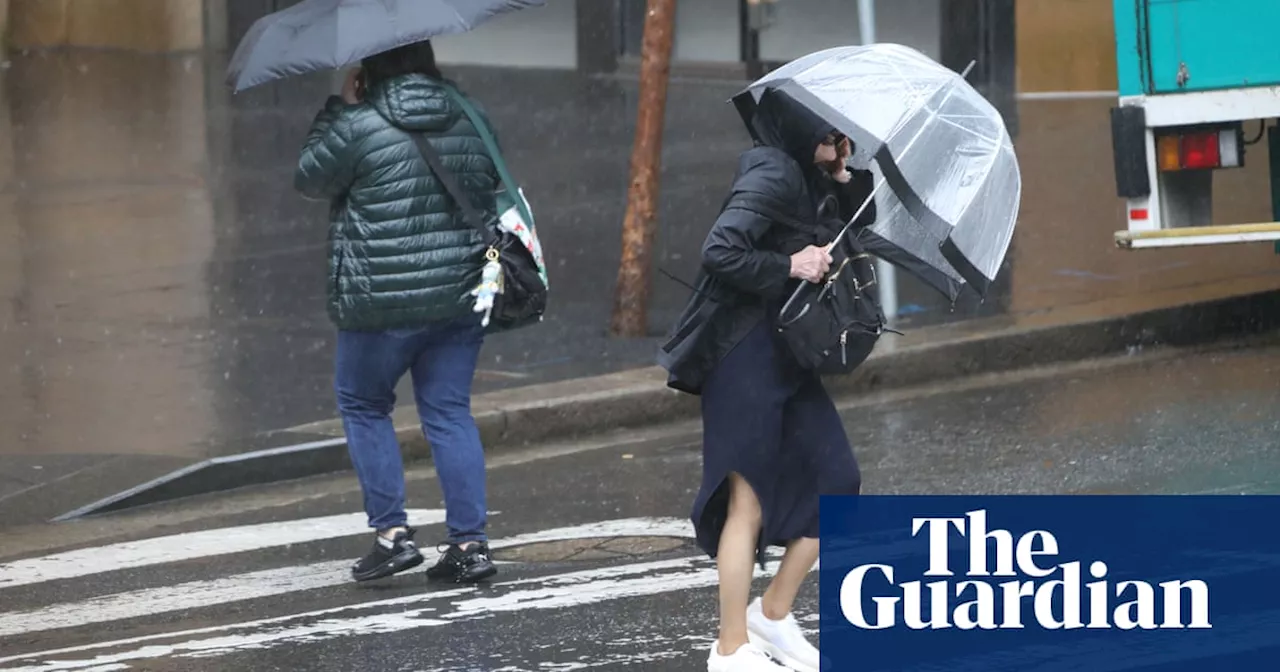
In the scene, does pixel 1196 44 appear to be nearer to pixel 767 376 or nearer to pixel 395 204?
pixel 395 204

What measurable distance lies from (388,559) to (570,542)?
2.56ft

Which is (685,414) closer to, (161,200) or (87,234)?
(87,234)

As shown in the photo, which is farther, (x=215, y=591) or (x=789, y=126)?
(x=215, y=591)

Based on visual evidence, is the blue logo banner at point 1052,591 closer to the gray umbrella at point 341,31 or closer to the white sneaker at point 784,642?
the white sneaker at point 784,642

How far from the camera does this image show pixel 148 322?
40.5 ft

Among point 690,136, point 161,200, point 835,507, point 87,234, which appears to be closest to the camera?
point 835,507

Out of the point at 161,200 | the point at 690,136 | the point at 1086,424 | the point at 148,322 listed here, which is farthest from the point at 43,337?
the point at 690,136

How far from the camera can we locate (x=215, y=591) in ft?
24.6

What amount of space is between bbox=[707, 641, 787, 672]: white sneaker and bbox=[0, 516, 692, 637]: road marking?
2.00 meters

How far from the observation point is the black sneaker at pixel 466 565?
7.40 meters

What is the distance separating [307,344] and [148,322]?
3.63 feet

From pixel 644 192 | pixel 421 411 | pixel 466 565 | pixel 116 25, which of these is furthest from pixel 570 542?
pixel 116 25

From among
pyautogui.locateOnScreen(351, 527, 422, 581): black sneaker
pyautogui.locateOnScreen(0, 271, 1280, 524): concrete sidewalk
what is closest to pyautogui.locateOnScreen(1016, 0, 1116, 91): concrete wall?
pyautogui.locateOnScreen(0, 271, 1280, 524): concrete sidewalk

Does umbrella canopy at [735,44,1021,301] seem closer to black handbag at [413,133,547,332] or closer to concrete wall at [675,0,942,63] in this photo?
black handbag at [413,133,547,332]
